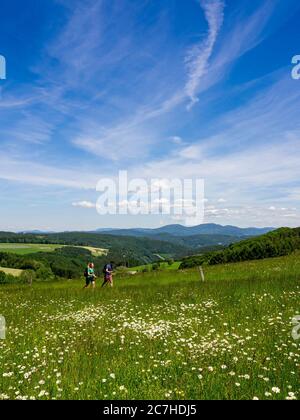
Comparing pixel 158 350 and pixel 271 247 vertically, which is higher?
pixel 271 247

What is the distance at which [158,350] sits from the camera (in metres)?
9.05

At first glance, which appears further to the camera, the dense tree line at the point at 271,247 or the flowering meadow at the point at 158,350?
the dense tree line at the point at 271,247

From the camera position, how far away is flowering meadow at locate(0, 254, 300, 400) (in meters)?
6.63

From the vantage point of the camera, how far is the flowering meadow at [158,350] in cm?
663

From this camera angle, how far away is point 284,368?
725cm

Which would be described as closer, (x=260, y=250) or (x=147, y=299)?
(x=147, y=299)

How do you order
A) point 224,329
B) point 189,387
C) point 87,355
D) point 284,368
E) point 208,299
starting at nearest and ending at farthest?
point 189,387 < point 284,368 < point 87,355 < point 224,329 < point 208,299

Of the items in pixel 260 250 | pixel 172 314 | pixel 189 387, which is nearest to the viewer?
pixel 189 387

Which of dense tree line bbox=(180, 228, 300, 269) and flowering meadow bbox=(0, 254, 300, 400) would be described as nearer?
flowering meadow bbox=(0, 254, 300, 400)

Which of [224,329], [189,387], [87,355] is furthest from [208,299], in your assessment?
[189,387]

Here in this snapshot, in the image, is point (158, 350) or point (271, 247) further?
point (271, 247)
